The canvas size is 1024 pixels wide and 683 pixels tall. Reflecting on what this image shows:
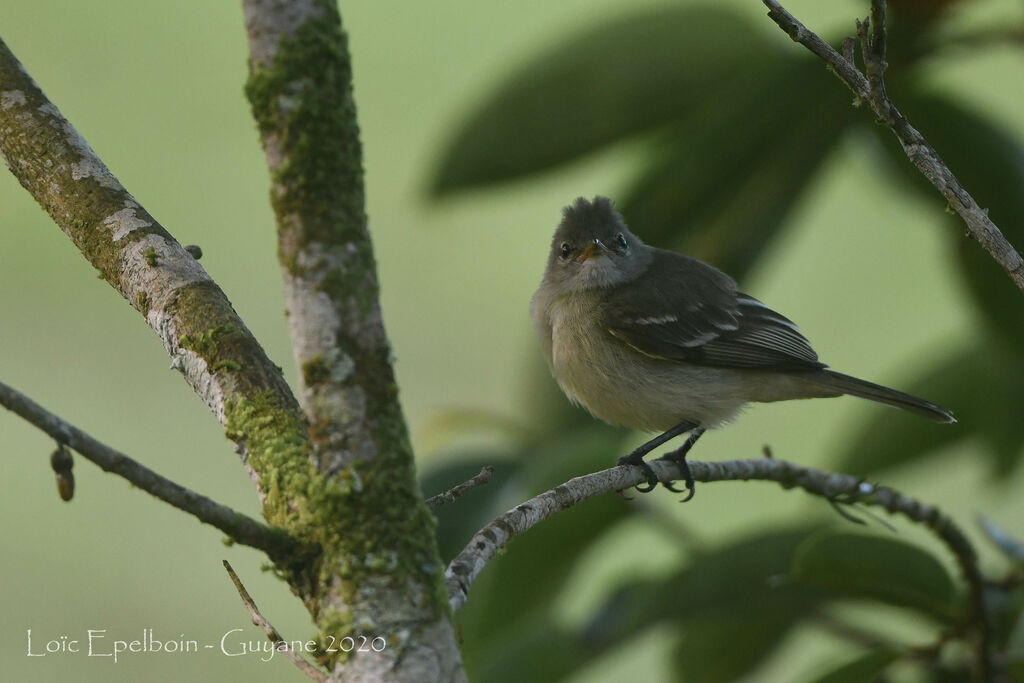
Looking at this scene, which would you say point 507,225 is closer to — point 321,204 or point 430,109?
point 430,109

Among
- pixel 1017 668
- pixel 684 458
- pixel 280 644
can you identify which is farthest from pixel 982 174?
pixel 280 644

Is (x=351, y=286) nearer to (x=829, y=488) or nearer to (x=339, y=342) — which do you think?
(x=339, y=342)

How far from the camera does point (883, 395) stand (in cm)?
311

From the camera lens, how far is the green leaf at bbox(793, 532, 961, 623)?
92.2 inches

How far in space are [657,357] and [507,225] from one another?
12.2 feet

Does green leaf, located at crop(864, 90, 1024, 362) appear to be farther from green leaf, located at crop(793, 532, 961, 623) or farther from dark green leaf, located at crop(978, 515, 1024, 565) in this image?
green leaf, located at crop(793, 532, 961, 623)

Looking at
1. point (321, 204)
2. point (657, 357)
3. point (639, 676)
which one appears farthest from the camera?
point (639, 676)

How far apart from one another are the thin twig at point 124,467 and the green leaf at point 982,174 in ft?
7.43

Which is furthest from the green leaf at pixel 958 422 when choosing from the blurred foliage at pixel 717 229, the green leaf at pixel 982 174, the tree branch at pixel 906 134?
the tree branch at pixel 906 134

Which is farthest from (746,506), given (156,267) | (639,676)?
(156,267)

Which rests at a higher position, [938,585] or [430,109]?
[430,109]

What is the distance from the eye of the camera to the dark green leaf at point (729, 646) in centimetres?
278

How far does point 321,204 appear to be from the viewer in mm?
1274

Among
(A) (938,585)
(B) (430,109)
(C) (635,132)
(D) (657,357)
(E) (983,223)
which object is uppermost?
(B) (430,109)
